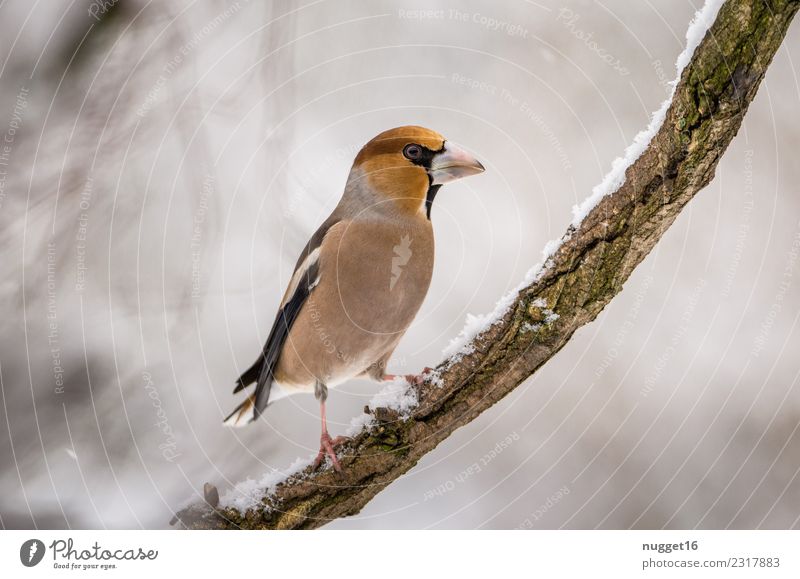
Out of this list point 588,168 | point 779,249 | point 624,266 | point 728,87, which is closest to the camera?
point 728,87

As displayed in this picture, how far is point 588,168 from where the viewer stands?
2.26 meters

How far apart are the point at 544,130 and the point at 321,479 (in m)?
1.53

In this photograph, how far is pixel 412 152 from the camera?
2.19m

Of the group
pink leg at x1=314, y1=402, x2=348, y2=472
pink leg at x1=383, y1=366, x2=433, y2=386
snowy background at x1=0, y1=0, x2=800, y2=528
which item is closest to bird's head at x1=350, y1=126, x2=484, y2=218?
snowy background at x1=0, y1=0, x2=800, y2=528

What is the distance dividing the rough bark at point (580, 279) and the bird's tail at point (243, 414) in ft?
1.02

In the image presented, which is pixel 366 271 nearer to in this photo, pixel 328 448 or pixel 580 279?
pixel 328 448

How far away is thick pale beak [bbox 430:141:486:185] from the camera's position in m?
2.15

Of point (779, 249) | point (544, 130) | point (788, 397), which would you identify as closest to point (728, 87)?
point (544, 130)

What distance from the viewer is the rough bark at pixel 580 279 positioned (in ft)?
5.31

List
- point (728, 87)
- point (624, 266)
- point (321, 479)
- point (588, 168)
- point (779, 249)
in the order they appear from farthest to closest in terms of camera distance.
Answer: point (779, 249) → point (588, 168) → point (321, 479) → point (624, 266) → point (728, 87)

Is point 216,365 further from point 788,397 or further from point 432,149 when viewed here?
point 788,397

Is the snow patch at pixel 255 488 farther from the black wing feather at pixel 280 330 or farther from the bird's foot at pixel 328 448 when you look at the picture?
the black wing feather at pixel 280 330
